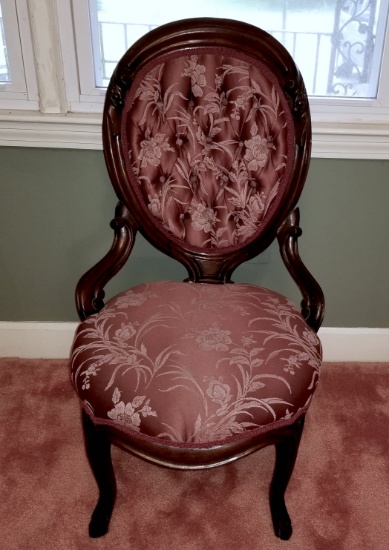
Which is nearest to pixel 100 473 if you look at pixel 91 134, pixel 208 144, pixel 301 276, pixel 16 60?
pixel 301 276

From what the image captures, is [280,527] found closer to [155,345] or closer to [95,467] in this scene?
[95,467]

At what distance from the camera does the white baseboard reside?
204cm

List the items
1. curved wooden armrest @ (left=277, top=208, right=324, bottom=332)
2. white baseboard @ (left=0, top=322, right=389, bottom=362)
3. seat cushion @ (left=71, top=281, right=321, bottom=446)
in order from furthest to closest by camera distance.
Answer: white baseboard @ (left=0, top=322, right=389, bottom=362), curved wooden armrest @ (left=277, top=208, right=324, bottom=332), seat cushion @ (left=71, top=281, right=321, bottom=446)

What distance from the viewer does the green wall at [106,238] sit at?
176 cm

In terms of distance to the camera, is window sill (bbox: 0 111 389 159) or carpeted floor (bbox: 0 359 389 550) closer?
carpeted floor (bbox: 0 359 389 550)

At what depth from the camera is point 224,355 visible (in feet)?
3.79

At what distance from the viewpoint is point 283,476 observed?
1.29 metres

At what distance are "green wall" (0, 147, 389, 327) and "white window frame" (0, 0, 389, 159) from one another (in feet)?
0.17

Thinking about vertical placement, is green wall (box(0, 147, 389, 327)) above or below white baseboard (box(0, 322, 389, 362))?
above

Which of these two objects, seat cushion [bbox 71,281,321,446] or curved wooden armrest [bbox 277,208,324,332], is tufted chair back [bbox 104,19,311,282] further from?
seat cushion [bbox 71,281,321,446]

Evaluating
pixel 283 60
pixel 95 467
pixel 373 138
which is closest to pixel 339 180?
pixel 373 138

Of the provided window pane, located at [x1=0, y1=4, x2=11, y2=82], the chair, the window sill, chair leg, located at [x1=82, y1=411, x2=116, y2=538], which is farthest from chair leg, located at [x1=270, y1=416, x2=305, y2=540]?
window pane, located at [x1=0, y1=4, x2=11, y2=82]


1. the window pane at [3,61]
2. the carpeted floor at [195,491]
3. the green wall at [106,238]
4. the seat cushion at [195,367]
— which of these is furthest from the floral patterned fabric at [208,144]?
the carpeted floor at [195,491]

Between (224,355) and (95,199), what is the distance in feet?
3.01
